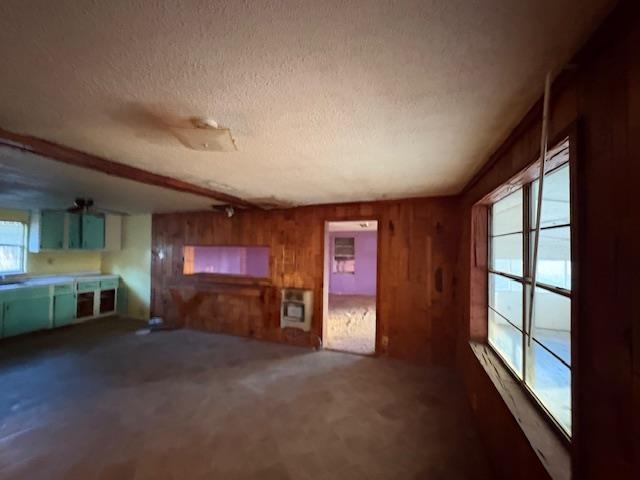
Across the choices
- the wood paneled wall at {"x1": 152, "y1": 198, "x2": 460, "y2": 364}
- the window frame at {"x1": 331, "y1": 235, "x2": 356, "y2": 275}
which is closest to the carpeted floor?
the wood paneled wall at {"x1": 152, "y1": 198, "x2": 460, "y2": 364}

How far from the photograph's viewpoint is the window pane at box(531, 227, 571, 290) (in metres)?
1.38

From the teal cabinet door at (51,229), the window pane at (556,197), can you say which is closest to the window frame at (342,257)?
the teal cabinet door at (51,229)

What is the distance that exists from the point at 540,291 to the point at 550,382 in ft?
1.93

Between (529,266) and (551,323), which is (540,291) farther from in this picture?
(551,323)

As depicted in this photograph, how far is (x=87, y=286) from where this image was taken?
5.33 m

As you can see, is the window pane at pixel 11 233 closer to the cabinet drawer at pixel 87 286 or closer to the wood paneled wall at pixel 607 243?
the cabinet drawer at pixel 87 286

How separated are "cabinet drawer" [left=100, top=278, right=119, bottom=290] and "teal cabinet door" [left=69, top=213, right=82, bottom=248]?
83 centimetres

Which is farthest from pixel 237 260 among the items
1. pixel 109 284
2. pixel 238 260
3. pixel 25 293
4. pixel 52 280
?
pixel 25 293

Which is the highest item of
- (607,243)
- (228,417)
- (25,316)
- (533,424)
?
(607,243)

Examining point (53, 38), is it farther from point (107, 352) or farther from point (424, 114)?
point (107, 352)

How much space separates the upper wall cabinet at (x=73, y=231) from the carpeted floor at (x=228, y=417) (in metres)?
1.86

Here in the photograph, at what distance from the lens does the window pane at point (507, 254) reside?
6.62 feet

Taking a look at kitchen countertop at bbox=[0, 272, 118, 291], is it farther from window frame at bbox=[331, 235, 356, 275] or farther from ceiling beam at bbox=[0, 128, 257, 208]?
window frame at bbox=[331, 235, 356, 275]

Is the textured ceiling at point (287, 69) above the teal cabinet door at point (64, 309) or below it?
above
